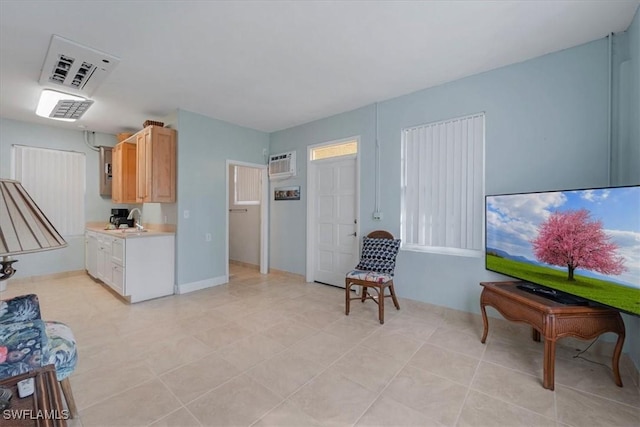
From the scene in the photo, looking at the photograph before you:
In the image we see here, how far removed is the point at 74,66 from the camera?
272 centimetres

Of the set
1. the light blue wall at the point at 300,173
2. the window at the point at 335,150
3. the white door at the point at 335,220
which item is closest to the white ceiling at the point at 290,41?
the light blue wall at the point at 300,173

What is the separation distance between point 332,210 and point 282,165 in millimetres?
1311

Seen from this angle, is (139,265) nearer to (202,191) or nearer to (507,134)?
(202,191)

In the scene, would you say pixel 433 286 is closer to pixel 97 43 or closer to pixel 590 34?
pixel 590 34

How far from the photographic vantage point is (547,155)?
258 centimetres

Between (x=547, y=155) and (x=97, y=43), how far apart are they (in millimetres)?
4210

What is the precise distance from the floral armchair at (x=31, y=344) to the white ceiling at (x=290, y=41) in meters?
2.09

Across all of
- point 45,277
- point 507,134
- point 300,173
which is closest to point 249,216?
point 300,173

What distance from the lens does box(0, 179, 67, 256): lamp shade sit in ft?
3.55

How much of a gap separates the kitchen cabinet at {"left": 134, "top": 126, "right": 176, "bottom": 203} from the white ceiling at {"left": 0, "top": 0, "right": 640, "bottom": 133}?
55 cm

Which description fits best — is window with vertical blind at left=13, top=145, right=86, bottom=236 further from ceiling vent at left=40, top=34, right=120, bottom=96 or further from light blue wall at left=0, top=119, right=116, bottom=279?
ceiling vent at left=40, top=34, right=120, bottom=96

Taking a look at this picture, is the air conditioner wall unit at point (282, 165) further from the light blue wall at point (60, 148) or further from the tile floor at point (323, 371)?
the light blue wall at point (60, 148)

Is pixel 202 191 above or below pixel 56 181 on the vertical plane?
below

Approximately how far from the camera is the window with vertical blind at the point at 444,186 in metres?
2.99
